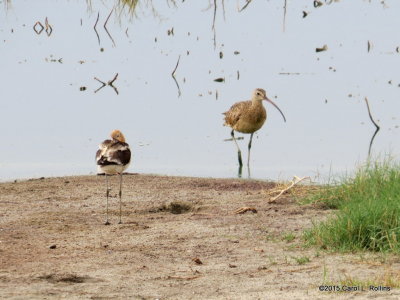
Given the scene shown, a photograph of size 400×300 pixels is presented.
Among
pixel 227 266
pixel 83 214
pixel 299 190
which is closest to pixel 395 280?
pixel 227 266

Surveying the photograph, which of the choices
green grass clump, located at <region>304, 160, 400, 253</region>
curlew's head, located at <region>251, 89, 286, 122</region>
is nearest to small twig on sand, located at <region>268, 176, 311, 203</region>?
green grass clump, located at <region>304, 160, 400, 253</region>

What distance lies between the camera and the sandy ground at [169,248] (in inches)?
277

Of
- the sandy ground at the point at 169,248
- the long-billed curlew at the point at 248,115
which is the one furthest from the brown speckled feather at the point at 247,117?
the sandy ground at the point at 169,248

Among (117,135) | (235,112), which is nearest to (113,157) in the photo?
(117,135)

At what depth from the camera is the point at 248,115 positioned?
1600 cm

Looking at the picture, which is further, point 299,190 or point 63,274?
point 299,190

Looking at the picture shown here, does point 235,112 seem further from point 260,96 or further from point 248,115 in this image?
point 260,96

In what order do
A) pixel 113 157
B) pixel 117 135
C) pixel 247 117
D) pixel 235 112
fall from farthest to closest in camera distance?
pixel 235 112 → pixel 247 117 → pixel 117 135 → pixel 113 157

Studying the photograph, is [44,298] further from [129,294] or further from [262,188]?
[262,188]

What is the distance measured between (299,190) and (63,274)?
447cm

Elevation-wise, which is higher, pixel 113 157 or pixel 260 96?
pixel 260 96

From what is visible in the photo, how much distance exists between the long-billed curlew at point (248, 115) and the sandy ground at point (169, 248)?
290 centimetres

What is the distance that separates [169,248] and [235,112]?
7696 mm

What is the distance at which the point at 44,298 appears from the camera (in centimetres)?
689
